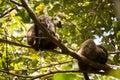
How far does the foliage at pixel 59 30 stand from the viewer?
→ 156 inches

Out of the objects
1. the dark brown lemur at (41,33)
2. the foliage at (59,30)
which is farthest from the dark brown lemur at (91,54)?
the dark brown lemur at (41,33)

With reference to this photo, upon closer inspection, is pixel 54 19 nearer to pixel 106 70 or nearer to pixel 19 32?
pixel 106 70

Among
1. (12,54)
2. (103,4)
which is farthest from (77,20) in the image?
(12,54)

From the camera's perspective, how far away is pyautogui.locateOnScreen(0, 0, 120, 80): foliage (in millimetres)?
3969

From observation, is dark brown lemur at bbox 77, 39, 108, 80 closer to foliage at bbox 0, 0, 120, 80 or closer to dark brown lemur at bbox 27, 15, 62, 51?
foliage at bbox 0, 0, 120, 80

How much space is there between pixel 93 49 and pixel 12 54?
4.83 feet

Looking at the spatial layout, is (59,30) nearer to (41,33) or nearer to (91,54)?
(41,33)

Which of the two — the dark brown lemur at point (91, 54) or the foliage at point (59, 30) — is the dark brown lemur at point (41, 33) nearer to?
the foliage at point (59, 30)

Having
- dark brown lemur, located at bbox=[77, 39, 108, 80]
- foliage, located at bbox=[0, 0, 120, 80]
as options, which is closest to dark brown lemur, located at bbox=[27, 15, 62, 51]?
foliage, located at bbox=[0, 0, 120, 80]

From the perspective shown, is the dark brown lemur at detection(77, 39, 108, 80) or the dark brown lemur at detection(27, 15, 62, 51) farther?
the dark brown lemur at detection(27, 15, 62, 51)

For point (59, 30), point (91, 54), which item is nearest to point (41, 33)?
point (91, 54)

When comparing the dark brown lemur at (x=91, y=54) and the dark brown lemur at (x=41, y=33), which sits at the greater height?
the dark brown lemur at (x=41, y=33)

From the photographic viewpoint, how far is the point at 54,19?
4160 millimetres

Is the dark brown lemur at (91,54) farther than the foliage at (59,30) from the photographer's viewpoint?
No
